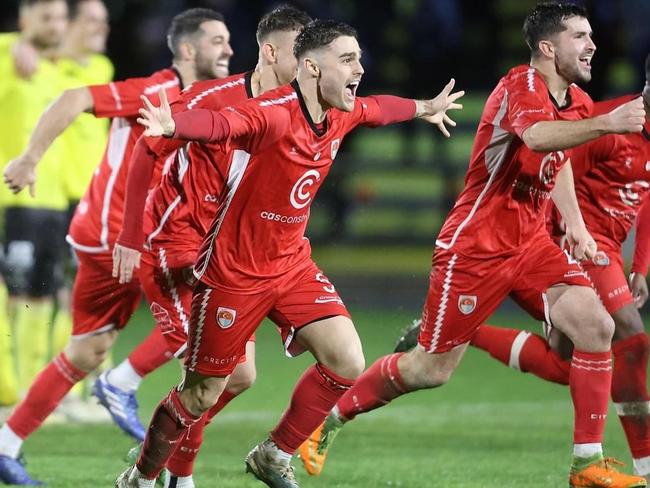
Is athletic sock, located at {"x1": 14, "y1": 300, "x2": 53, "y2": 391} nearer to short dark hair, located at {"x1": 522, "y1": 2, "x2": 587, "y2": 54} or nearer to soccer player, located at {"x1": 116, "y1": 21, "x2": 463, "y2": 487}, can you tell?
soccer player, located at {"x1": 116, "y1": 21, "x2": 463, "y2": 487}

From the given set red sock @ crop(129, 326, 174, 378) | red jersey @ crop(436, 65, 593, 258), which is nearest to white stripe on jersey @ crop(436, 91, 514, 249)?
red jersey @ crop(436, 65, 593, 258)

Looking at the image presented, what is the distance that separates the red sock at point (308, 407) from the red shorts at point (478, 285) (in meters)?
0.85

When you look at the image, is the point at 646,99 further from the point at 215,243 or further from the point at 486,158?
the point at 215,243

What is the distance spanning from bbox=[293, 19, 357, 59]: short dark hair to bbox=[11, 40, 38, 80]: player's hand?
3692 millimetres

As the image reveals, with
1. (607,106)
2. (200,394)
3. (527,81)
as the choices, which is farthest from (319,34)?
(607,106)

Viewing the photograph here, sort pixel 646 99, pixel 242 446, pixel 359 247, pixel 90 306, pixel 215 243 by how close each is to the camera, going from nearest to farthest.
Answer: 1. pixel 215 243
2. pixel 646 99
3. pixel 90 306
4. pixel 242 446
5. pixel 359 247

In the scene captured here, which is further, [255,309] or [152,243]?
[152,243]

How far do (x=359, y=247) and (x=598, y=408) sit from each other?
9398mm

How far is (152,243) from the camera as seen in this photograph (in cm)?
632

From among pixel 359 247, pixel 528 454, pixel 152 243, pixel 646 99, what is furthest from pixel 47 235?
pixel 359 247

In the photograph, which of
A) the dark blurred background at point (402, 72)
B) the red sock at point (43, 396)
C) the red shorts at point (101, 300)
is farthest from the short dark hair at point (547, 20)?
the dark blurred background at point (402, 72)

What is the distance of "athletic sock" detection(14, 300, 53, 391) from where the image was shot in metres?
8.80

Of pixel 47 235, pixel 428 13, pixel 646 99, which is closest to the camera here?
pixel 646 99

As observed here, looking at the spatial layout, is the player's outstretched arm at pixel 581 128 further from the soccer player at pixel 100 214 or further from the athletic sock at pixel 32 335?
the athletic sock at pixel 32 335
